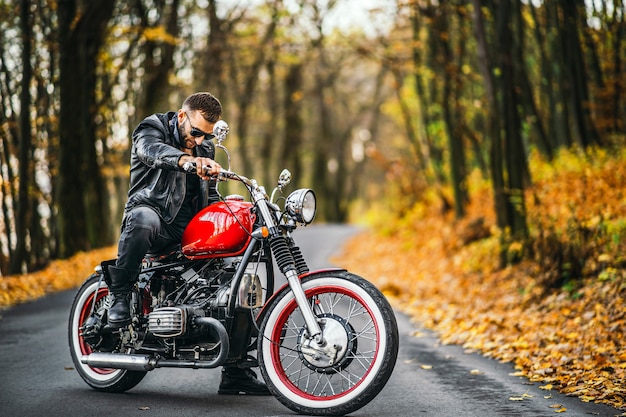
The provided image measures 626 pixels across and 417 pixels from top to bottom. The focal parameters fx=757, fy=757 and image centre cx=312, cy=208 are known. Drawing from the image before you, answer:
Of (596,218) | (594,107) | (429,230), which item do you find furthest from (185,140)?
(429,230)

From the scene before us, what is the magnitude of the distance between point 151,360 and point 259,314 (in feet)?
2.76

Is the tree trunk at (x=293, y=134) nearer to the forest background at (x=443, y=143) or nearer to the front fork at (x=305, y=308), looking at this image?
the forest background at (x=443, y=143)

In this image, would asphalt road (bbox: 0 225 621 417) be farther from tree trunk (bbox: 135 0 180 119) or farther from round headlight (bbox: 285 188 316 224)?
tree trunk (bbox: 135 0 180 119)

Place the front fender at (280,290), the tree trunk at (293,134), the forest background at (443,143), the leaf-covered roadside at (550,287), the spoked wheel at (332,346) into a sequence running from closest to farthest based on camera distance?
the spoked wheel at (332,346) → the front fender at (280,290) → the leaf-covered roadside at (550,287) → the forest background at (443,143) → the tree trunk at (293,134)

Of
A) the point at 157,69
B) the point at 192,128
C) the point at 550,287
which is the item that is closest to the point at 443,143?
the point at 157,69

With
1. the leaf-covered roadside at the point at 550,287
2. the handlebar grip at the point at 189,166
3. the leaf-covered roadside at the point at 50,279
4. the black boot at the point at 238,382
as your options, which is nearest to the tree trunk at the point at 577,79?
the leaf-covered roadside at the point at 550,287

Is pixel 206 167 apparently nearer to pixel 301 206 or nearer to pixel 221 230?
pixel 221 230

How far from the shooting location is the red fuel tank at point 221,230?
490 cm

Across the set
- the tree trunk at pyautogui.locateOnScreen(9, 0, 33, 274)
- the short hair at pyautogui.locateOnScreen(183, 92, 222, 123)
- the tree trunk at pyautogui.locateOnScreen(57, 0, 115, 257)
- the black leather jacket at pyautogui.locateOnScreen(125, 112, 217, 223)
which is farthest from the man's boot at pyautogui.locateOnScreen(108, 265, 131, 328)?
the tree trunk at pyautogui.locateOnScreen(57, 0, 115, 257)

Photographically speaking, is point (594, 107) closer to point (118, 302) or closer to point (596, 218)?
point (596, 218)

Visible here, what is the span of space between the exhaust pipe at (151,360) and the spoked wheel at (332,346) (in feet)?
0.82

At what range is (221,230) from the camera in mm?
4918

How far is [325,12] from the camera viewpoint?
94.0 ft

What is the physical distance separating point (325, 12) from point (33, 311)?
20992 millimetres
